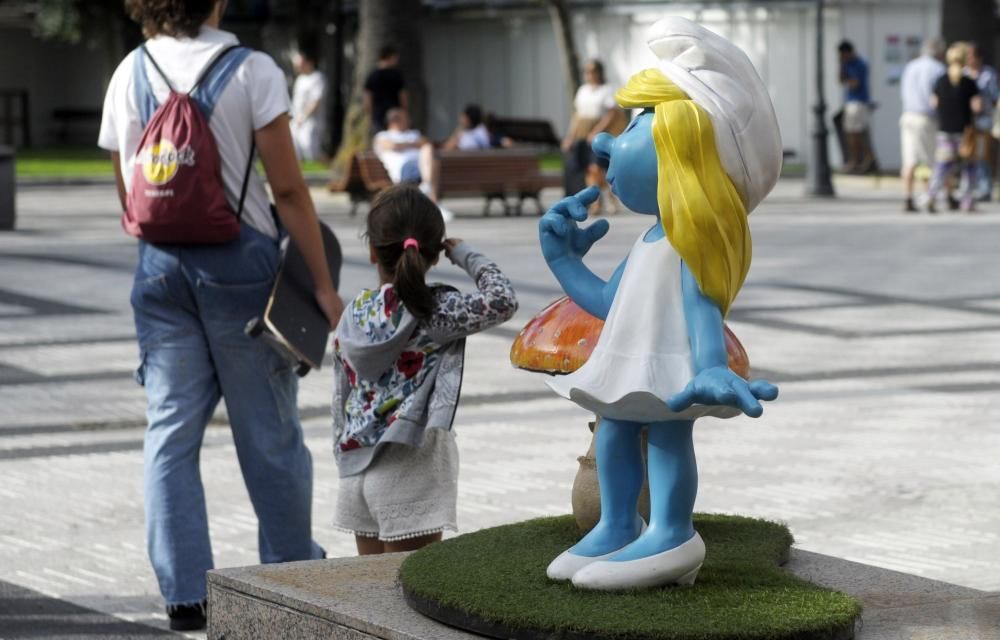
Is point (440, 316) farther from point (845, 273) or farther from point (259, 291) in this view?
point (845, 273)

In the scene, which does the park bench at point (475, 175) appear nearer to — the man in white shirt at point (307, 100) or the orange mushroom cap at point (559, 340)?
the man in white shirt at point (307, 100)

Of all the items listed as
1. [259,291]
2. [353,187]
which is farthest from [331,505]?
[353,187]

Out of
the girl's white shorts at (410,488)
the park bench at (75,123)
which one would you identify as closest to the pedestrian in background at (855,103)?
the park bench at (75,123)

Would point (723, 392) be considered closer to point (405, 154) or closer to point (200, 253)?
point (200, 253)

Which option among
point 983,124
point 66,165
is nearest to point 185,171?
point 983,124

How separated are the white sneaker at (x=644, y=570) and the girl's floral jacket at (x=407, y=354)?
113cm

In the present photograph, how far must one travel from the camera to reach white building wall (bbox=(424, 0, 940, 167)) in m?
35.8

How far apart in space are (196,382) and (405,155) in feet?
54.9

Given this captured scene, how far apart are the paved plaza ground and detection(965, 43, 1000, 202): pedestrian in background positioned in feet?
24.0

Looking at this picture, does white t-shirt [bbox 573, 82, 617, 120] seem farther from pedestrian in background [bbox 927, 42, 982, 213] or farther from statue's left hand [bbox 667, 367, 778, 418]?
statue's left hand [bbox 667, 367, 778, 418]

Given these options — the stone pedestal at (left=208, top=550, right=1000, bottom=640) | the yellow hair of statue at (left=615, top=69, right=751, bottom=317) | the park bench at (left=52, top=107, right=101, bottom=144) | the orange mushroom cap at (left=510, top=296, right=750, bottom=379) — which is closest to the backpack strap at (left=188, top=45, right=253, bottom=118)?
the stone pedestal at (left=208, top=550, right=1000, bottom=640)

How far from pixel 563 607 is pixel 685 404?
539 millimetres

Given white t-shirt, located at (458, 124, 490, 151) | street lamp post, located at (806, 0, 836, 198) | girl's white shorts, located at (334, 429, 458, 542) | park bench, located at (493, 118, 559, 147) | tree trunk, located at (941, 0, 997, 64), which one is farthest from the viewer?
park bench, located at (493, 118, 559, 147)

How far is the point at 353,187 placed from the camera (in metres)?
23.7
